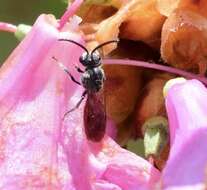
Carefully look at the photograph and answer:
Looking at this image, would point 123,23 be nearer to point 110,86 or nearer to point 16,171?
point 110,86

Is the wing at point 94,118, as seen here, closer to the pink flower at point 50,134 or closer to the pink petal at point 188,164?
the pink flower at point 50,134

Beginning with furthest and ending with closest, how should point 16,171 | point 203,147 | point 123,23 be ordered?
point 123,23 → point 16,171 → point 203,147

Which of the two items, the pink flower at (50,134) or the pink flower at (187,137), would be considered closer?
the pink flower at (187,137)

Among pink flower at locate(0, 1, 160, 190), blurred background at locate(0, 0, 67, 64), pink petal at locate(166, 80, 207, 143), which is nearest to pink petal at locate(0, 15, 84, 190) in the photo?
pink flower at locate(0, 1, 160, 190)

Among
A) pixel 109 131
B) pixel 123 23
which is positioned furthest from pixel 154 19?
pixel 109 131

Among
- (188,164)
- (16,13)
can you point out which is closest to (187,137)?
(188,164)

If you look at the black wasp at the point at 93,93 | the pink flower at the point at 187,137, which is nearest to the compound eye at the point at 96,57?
the black wasp at the point at 93,93

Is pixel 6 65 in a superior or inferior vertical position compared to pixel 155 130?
superior
